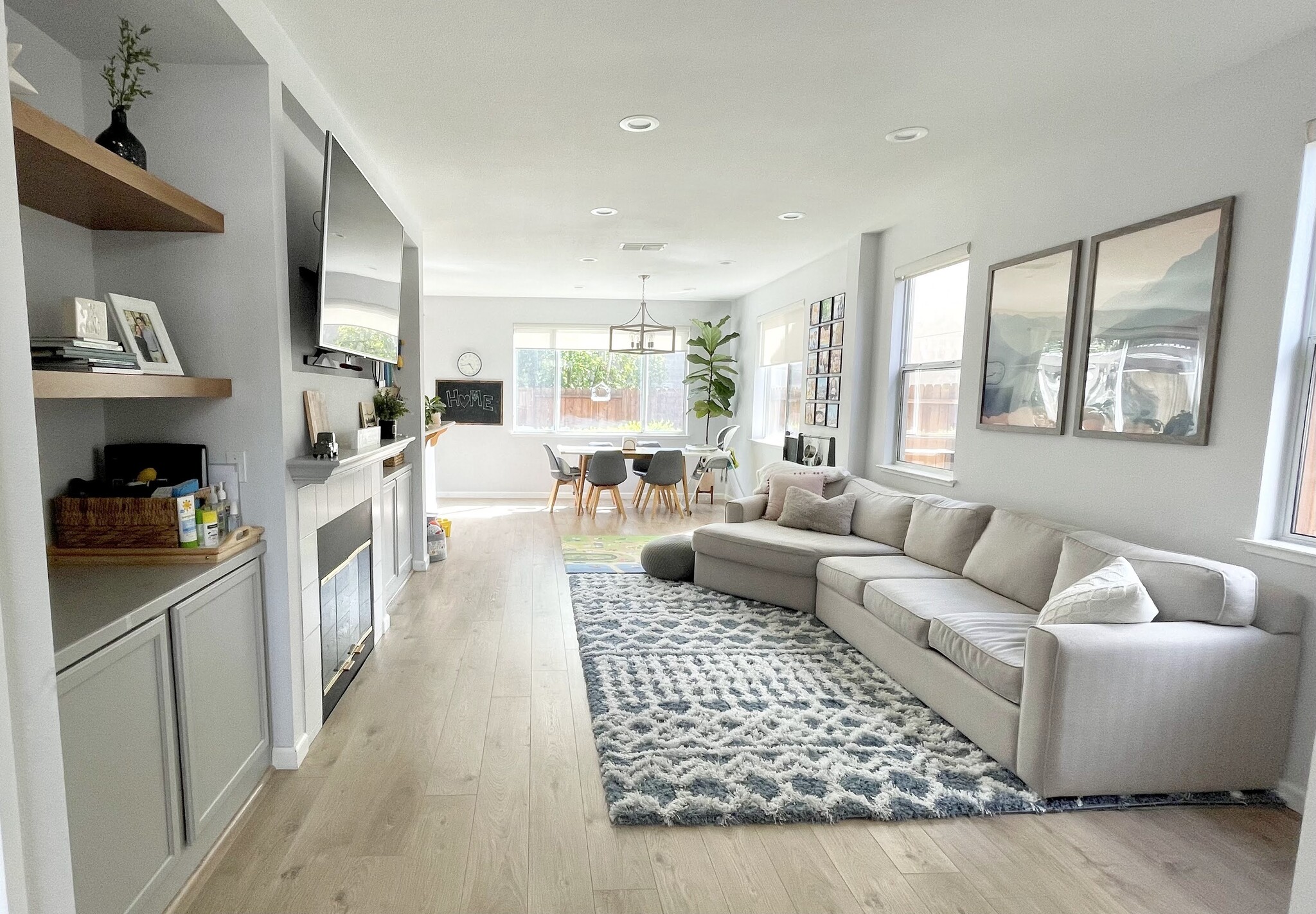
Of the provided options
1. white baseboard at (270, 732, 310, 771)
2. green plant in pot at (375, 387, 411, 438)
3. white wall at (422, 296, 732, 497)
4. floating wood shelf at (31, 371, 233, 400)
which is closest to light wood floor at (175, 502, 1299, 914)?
white baseboard at (270, 732, 310, 771)

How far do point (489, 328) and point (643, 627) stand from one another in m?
5.82

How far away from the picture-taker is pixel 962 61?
2467mm

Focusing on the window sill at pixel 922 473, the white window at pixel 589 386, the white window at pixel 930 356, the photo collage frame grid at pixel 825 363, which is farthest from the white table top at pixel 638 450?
the white window at pixel 930 356

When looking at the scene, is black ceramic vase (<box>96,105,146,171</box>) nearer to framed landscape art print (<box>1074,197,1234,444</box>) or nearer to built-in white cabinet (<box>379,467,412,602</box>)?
built-in white cabinet (<box>379,467,412,602</box>)

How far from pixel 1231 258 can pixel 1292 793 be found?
1.82m

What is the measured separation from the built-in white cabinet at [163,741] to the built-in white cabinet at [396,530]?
1700 millimetres

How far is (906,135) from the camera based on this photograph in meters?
3.17

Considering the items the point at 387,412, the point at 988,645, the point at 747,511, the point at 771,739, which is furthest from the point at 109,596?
the point at 747,511

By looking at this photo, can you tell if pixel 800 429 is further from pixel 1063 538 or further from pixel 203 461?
pixel 203 461

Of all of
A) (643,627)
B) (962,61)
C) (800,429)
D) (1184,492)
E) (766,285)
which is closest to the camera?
(962,61)

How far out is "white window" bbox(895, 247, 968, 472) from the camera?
4.30m

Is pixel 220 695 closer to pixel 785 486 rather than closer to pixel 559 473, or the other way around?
pixel 785 486

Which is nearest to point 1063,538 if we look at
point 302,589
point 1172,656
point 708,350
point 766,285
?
point 1172,656

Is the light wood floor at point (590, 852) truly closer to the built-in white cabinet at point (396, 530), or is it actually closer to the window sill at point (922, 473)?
the built-in white cabinet at point (396, 530)
